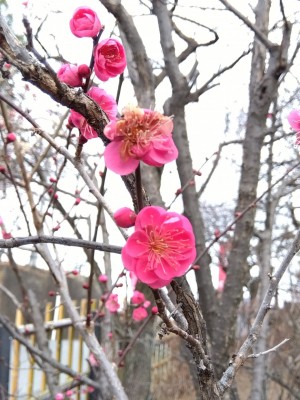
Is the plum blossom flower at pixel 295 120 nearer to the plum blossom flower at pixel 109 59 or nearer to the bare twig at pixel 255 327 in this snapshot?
the bare twig at pixel 255 327

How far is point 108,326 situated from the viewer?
3.12 meters

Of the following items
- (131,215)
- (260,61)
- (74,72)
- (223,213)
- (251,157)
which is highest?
(223,213)

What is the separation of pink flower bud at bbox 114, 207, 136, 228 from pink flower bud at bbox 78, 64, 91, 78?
245 mm

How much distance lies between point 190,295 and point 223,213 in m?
6.26

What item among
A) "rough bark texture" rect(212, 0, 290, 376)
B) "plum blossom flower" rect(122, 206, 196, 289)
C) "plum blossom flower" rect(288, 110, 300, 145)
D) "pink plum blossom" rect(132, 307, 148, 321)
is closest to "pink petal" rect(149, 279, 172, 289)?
"plum blossom flower" rect(122, 206, 196, 289)

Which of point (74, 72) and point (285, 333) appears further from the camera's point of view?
point (285, 333)

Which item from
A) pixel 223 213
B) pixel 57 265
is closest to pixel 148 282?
pixel 57 265

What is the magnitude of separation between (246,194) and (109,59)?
6.35 feet

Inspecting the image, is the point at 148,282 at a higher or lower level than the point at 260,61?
lower

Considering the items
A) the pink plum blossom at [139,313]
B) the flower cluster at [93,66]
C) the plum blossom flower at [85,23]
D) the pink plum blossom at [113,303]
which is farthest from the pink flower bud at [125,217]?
the pink plum blossom at [139,313]

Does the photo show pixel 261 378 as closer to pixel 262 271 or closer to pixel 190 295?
pixel 262 271

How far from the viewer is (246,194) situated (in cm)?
279

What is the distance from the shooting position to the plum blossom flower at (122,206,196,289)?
2.59ft

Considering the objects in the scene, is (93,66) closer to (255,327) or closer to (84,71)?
(84,71)
